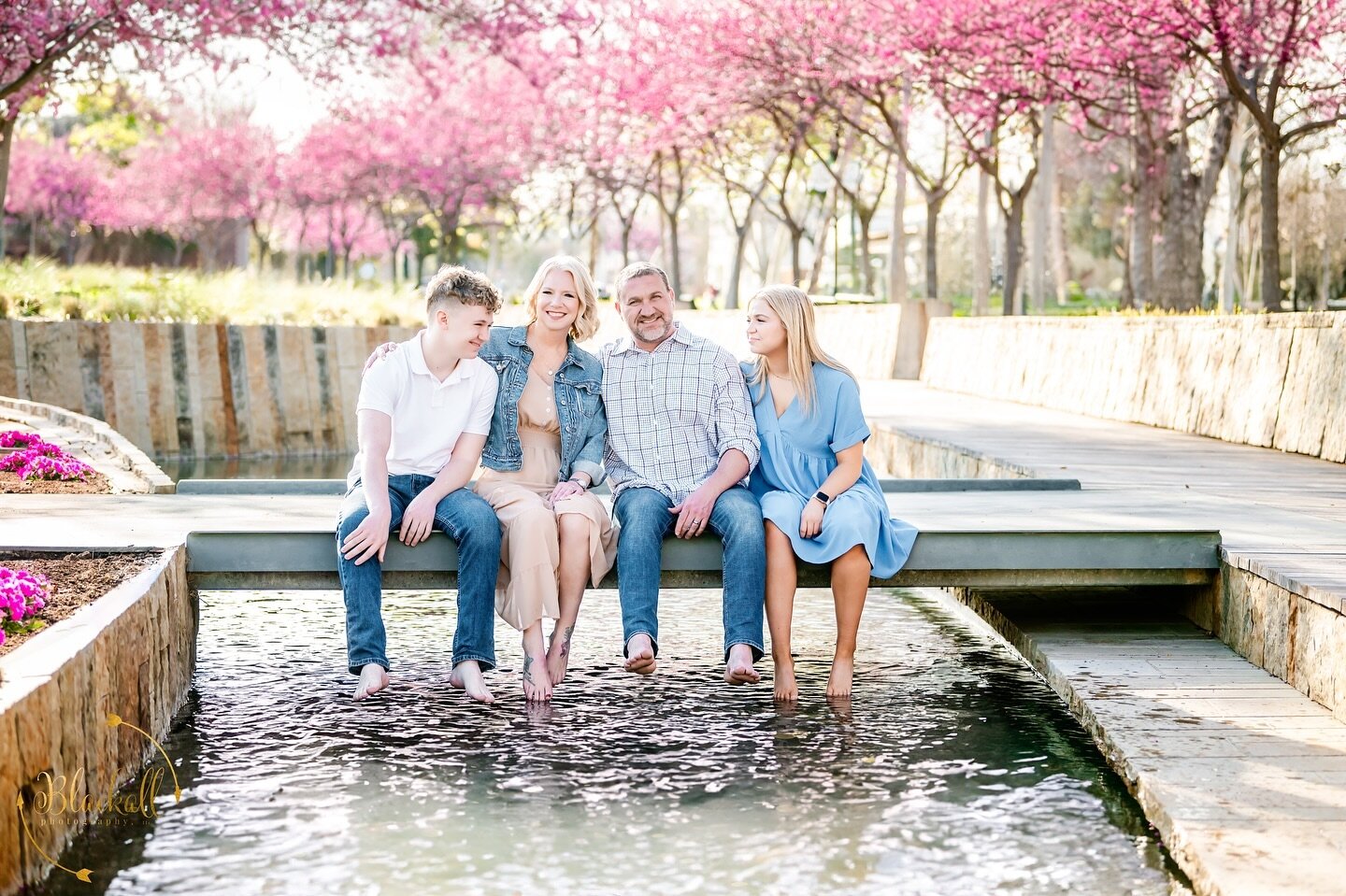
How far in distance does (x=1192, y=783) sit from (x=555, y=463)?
2.49m

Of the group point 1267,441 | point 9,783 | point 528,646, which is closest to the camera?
point 9,783

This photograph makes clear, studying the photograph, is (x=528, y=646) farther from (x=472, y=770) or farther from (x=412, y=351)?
(x=412, y=351)

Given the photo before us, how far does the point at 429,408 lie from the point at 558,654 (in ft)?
3.07

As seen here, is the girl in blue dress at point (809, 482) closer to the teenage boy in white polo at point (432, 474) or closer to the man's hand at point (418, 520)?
the teenage boy in white polo at point (432, 474)

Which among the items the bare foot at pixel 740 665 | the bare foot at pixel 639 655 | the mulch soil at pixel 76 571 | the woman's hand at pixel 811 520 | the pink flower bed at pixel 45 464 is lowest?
the bare foot at pixel 740 665

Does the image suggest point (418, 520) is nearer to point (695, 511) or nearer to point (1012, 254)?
point (695, 511)

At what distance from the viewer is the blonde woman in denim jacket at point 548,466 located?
200 inches

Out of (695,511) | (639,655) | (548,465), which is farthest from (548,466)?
(639,655)

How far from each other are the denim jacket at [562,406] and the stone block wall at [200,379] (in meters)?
8.98

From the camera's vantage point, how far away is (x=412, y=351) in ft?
17.3

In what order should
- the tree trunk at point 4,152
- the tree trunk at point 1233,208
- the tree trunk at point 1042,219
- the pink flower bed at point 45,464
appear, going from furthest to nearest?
the tree trunk at point 1233,208, the tree trunk at point 1042,219, the tree trunk at point 4,152, the pink flower bed at point 45,464

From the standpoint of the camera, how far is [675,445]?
5.45 m

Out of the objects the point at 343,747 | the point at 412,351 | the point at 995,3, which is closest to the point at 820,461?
the point at 412,351

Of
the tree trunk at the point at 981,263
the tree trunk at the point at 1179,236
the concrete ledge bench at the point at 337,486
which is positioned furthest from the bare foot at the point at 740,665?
the tree trunk at the point at 981,263
